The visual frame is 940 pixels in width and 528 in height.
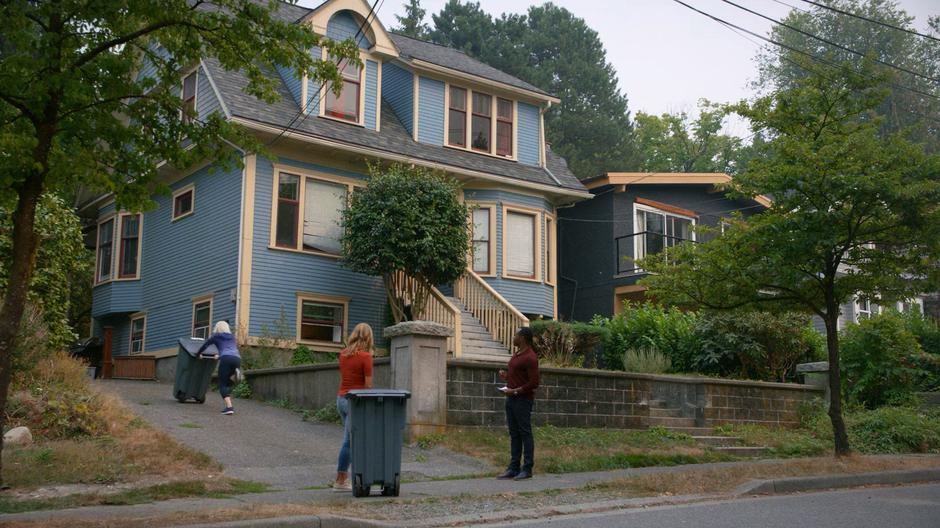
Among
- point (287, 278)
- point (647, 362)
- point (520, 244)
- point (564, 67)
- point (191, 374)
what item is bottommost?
point (191, 374)

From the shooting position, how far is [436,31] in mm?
50375

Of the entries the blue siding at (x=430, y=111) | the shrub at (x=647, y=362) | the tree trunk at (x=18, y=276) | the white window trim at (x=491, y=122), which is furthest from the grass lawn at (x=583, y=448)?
the white window trim at (x=491, y=122)

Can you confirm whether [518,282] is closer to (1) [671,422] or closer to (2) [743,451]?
(1) [671,422]

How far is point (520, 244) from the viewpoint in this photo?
23.5 meters

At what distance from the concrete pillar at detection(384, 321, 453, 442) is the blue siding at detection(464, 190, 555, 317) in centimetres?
958

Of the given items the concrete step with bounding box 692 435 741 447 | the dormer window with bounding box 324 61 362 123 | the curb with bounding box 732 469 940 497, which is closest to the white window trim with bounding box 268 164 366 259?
the dormer window with bounding box 324 61 362 123

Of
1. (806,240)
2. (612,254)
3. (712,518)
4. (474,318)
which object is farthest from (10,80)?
(612,254)

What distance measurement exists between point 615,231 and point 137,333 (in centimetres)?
1313

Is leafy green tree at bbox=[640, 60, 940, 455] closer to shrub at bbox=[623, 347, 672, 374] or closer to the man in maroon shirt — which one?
the man in maroon shirt

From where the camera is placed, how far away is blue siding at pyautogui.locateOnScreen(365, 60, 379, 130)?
2195 cm

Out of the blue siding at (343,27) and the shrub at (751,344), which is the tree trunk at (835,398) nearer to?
the shrub at (751,344)

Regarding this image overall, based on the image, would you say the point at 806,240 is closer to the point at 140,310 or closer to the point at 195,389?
the point at 195,389

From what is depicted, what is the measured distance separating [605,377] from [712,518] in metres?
6.96

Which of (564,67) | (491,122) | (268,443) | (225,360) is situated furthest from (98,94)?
(564,67)
